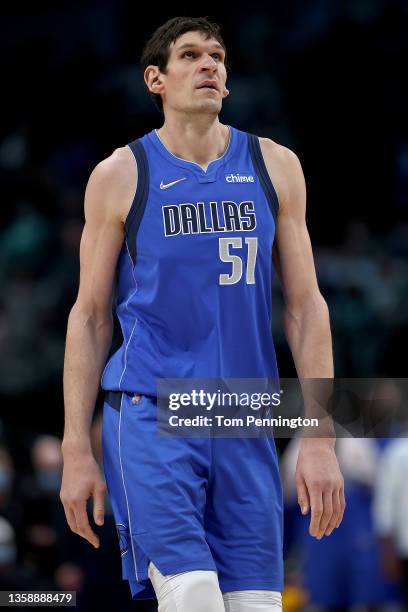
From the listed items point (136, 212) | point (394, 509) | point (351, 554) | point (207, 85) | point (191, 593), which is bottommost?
point (191, 593)

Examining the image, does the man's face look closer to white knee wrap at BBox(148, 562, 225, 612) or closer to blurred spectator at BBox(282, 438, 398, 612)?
white knee wrap at BBox(148, 562, 225, 612)

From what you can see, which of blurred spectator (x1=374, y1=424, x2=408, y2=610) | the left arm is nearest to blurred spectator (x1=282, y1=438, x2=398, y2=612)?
blurred spectator (x1=374, y1=424, x2=408, y2=610)

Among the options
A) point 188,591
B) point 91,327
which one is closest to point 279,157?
point 91,327

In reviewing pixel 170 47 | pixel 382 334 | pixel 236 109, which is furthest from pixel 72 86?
pixel 170 47

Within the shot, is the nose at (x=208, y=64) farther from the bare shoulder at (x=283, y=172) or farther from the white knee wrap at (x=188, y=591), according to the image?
the white knee wrap at (x=188, y=591)

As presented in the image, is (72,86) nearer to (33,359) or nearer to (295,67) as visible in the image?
(295,67)

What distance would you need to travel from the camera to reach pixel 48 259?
12.4 m

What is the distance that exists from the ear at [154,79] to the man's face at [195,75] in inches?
0.7

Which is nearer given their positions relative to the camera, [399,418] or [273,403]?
[273,403]

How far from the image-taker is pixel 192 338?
5.05m

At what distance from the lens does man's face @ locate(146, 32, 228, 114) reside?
17.4 ft

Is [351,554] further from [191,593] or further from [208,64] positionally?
[208,64]

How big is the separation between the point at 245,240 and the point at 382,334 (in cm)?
733

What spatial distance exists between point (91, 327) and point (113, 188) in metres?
0.56
